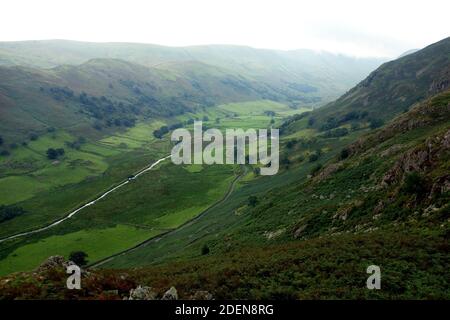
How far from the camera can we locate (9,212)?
465 ft

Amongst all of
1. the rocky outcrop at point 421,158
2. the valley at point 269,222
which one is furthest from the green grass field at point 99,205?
the rocky outcrop at point 421,158

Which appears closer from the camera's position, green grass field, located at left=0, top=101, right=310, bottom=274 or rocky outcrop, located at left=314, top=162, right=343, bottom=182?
rocky outcrop, located at left=314, top=162, right=343, bottom=182

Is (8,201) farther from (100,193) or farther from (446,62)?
(446,62)

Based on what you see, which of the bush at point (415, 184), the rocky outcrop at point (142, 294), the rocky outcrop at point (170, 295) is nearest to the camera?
the rocky outcrop at point (170, 295)

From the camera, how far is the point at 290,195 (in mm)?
81625

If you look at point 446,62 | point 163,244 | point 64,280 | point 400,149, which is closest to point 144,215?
point 163,244

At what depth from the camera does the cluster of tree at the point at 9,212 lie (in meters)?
139

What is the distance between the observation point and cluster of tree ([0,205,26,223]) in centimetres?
13888

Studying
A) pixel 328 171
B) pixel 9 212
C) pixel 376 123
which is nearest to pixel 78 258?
pixel 9 212

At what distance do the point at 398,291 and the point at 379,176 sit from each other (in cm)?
3511

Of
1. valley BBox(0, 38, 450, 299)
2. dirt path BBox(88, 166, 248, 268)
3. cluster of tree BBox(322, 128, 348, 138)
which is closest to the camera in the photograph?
valley BBox(0, 38, 450, 299)

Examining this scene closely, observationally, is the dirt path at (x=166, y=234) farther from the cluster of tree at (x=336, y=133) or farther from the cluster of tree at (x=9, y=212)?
the cluster of tree at (x=9, y=212)
